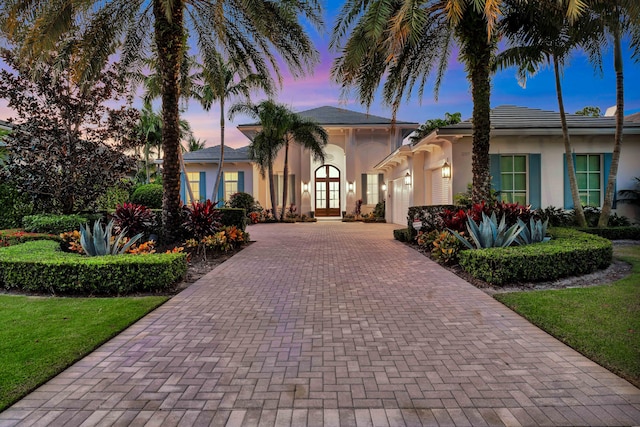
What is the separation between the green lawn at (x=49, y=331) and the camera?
10.7 feet

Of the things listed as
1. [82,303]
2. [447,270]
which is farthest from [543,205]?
[82,303]

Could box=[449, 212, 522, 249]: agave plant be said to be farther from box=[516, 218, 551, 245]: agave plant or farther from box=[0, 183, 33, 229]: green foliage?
box=[0, 183, 33, 229]: green foliage

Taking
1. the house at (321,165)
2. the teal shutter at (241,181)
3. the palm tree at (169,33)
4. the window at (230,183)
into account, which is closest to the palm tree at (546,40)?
the palm tree at (169,33)

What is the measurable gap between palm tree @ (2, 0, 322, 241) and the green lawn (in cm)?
462

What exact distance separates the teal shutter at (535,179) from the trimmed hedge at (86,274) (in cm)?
1190

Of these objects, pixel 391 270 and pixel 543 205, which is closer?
pixel 391 270

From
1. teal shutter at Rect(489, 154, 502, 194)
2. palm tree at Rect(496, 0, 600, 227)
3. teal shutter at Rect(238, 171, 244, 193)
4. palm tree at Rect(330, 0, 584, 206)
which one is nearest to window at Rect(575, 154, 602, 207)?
palm tree at Rect(496, 0, 600, 227)

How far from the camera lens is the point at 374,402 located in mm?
2898

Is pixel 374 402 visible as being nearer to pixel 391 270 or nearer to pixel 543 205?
pixel 391 270

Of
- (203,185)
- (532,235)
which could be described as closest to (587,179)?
(532,235)

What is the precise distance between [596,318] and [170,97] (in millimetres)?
9658

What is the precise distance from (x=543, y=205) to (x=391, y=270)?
802 cm

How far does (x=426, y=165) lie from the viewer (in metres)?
16.5

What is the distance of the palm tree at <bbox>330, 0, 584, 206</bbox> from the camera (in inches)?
287
